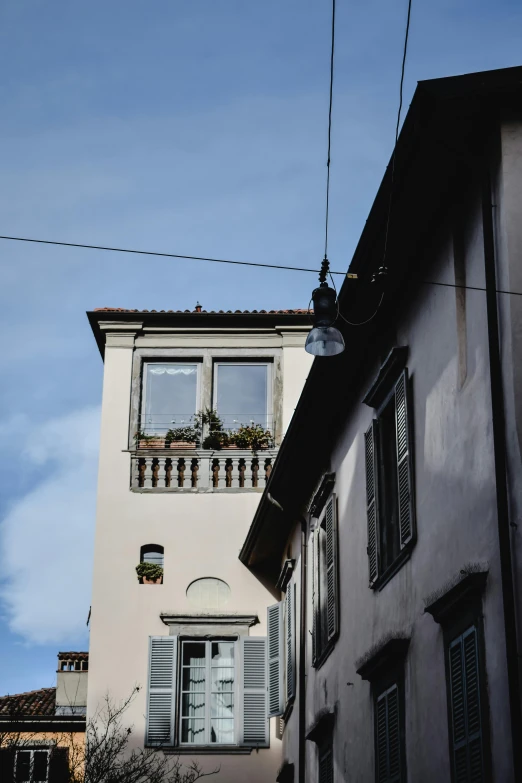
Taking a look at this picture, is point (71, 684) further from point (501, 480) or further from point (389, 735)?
point (501, 480)

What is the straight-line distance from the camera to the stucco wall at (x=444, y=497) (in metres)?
8.05

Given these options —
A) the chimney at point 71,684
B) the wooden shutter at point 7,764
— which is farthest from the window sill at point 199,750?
the chimney at point 71,684

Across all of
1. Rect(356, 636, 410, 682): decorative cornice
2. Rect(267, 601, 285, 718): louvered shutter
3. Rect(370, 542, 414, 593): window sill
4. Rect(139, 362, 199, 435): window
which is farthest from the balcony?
Rect(370, 542, 414, 593): window sill

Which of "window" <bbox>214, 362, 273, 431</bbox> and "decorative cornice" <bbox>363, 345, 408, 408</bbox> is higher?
"window" <bbox>214, 362, 273, 431</bbox>

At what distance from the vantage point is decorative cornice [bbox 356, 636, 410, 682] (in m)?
10.2

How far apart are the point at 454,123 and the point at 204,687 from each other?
1196 cm

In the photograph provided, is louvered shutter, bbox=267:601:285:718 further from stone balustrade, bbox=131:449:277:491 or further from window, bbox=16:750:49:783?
window, bbox=16:750:49:783

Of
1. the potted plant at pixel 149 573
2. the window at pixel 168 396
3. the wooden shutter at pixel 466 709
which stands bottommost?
the wooden shutter at pixel 466 709

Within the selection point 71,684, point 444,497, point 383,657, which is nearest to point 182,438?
point 71,684

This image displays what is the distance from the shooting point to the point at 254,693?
1869 cm

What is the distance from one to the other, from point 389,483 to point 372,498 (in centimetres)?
34

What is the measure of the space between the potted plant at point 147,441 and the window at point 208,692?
3171 millimetres

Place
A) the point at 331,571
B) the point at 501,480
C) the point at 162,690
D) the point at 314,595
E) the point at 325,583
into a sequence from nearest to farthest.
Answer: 1. the point at 501,480
2. the point at 331,571
3. the point at 325,583
4. the point at 314,595
5. the point at 162,690

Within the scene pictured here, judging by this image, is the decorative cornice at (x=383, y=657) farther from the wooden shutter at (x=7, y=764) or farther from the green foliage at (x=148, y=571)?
the green foliage at (x=148, y=571)
